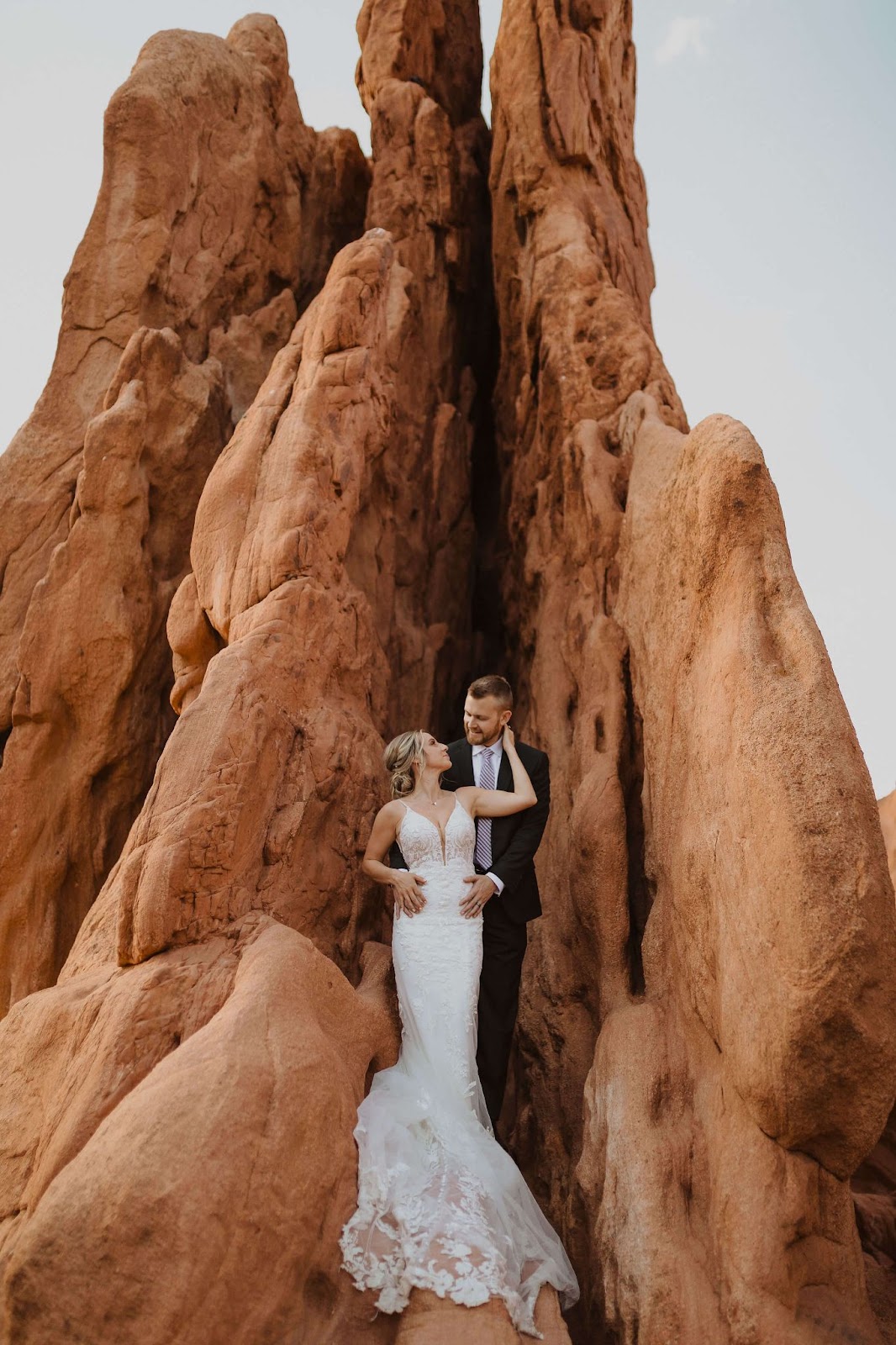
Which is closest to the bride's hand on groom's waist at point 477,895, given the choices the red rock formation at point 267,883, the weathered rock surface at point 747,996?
the red rock formation at point 267,883

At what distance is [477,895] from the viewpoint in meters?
6.07

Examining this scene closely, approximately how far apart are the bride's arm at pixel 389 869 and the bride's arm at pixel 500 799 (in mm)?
456

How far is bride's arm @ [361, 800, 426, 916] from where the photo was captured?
237 inches

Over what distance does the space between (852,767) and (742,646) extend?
0.90m

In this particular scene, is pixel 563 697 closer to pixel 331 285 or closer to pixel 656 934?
pixel 656 934

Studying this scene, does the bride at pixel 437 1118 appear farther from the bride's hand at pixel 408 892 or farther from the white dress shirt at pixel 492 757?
the white dress shirt at pixel 492 757

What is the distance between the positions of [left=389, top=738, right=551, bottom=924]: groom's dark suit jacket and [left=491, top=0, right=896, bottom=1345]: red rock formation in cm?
47

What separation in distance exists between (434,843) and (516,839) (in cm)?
55

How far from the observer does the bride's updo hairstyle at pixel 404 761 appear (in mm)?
6340

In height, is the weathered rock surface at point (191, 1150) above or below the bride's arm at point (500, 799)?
below

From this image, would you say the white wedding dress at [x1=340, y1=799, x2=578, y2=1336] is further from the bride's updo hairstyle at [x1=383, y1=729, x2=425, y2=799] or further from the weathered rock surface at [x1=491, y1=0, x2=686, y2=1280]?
the weathered rock surface at [x1=491, y1=0, x2=686, y2=1280]

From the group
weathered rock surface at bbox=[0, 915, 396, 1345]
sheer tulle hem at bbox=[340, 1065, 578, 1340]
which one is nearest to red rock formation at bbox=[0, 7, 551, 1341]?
weathered rock surface at bbox=[0, 915, 396, 1345]

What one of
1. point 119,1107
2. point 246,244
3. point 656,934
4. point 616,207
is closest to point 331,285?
point 246,244

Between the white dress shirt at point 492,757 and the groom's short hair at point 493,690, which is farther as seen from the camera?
the white dress shirt at point 492,757
